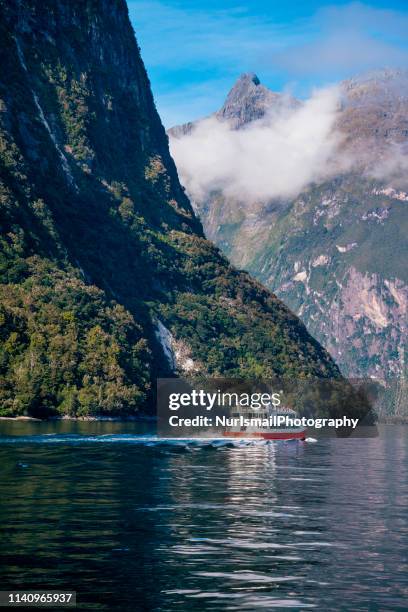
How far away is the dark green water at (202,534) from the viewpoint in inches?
2042

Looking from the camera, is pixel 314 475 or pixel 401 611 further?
pixel 314 475

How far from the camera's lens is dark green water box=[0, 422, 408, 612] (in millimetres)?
51875

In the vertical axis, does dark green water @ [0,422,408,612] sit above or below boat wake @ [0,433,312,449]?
below

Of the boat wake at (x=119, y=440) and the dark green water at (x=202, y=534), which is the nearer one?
the dark green water at (x=202, y=534)

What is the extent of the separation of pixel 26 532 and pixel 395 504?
3428 cm

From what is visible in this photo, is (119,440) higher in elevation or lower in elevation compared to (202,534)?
higher

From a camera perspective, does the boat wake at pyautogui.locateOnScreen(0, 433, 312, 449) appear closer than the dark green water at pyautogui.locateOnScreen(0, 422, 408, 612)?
No

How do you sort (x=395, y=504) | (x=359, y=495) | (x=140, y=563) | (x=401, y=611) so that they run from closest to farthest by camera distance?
(x=401, y=611), (x=140, y=563), (x=395, y=504), (x=359, y=495)

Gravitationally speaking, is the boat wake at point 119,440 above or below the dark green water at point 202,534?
above

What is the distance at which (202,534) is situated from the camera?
→ 2707 inches

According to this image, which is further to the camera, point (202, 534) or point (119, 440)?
point (119, 440)

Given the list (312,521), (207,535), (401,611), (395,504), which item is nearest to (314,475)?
(395,504)

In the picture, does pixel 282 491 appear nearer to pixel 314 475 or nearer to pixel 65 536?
pixel 314 475

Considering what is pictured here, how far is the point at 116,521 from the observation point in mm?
72500
